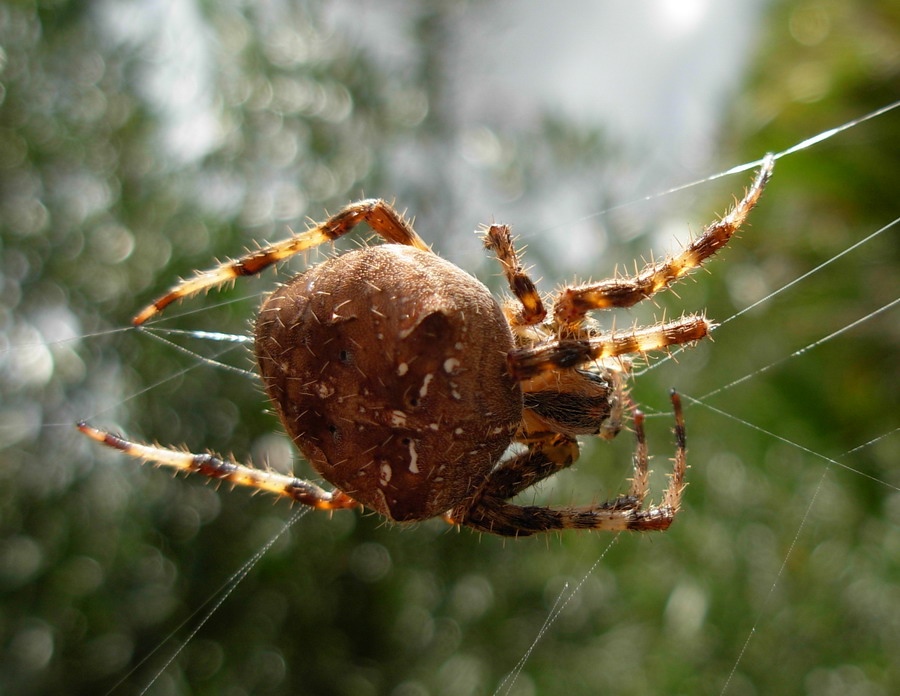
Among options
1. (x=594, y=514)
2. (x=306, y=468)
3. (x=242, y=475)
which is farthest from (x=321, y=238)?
(x=306, y=468)

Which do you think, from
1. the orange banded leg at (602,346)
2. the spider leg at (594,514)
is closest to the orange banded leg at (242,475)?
the spider leg at (594,514)

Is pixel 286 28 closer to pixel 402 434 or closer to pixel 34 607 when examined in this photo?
pixel 34 607

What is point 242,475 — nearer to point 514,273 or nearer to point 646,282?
point 514,273

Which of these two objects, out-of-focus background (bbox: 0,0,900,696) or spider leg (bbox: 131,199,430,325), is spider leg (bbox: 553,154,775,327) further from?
out-of-focus background (bbox: 0,0,900,696)

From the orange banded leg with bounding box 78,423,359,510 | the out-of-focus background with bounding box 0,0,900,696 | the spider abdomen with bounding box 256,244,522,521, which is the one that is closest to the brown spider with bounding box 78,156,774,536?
the spider abdomen with bounding box 256,244,522,521

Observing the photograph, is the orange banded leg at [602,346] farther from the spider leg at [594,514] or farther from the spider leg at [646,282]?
the spider leg at [594,514]

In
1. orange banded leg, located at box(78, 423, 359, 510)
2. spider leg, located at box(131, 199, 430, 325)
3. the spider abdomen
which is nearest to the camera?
the spider abdomen

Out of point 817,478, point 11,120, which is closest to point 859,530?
point 817,478
